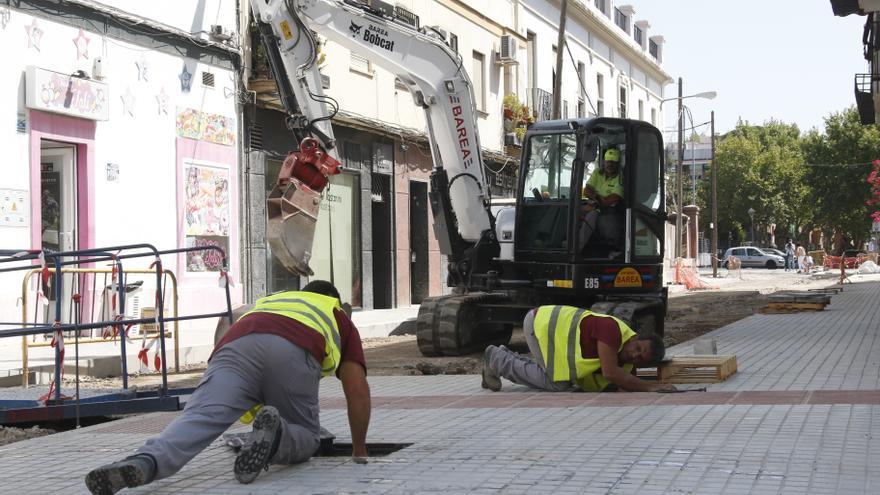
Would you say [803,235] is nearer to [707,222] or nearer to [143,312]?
[707,222]

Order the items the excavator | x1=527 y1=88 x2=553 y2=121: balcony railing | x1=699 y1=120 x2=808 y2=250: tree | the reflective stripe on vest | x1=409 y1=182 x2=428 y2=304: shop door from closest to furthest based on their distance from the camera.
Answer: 1. the reflective stripe on vest
2. the excavator
3. x1=409 y1=182 x2=428 y2=304: shop door
4. x1=527 y1=88 x2=553 y2=121: balcony railing
5. x1=699 y1=120 x2=808 y2=250: tree

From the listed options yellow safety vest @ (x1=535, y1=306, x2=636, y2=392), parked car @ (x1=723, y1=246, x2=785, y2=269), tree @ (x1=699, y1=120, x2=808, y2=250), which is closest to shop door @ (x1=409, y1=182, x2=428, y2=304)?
yellow safety vest @ (x1=535, y1=306, x2=636, y2=392)

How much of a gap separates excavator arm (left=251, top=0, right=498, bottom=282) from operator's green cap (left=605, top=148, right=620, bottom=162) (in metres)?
1.63

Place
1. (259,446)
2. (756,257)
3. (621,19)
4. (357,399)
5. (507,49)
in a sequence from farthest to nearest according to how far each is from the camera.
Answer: (756,257) → (621,19) → (507,49) → (357,399) → (259,446)

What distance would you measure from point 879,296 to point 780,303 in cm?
692

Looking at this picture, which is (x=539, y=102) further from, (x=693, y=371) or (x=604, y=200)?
(x=693, y=371)

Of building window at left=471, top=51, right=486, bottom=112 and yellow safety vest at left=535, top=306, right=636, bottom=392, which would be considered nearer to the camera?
yellow safety vest at left=535, top=306, right=636, bottom=392

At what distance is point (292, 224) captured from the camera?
10570mm

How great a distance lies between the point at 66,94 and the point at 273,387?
1052 centimetres

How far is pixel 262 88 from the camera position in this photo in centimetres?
1952

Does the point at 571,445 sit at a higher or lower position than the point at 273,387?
lower

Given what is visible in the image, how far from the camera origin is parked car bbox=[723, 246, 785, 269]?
7200cm

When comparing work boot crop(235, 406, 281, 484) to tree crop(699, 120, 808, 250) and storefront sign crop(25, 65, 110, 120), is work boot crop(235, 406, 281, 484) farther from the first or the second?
tree crop(699, 120, 808, 250)

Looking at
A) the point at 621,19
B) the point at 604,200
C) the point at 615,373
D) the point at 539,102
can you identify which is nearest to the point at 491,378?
the point at 615,373
